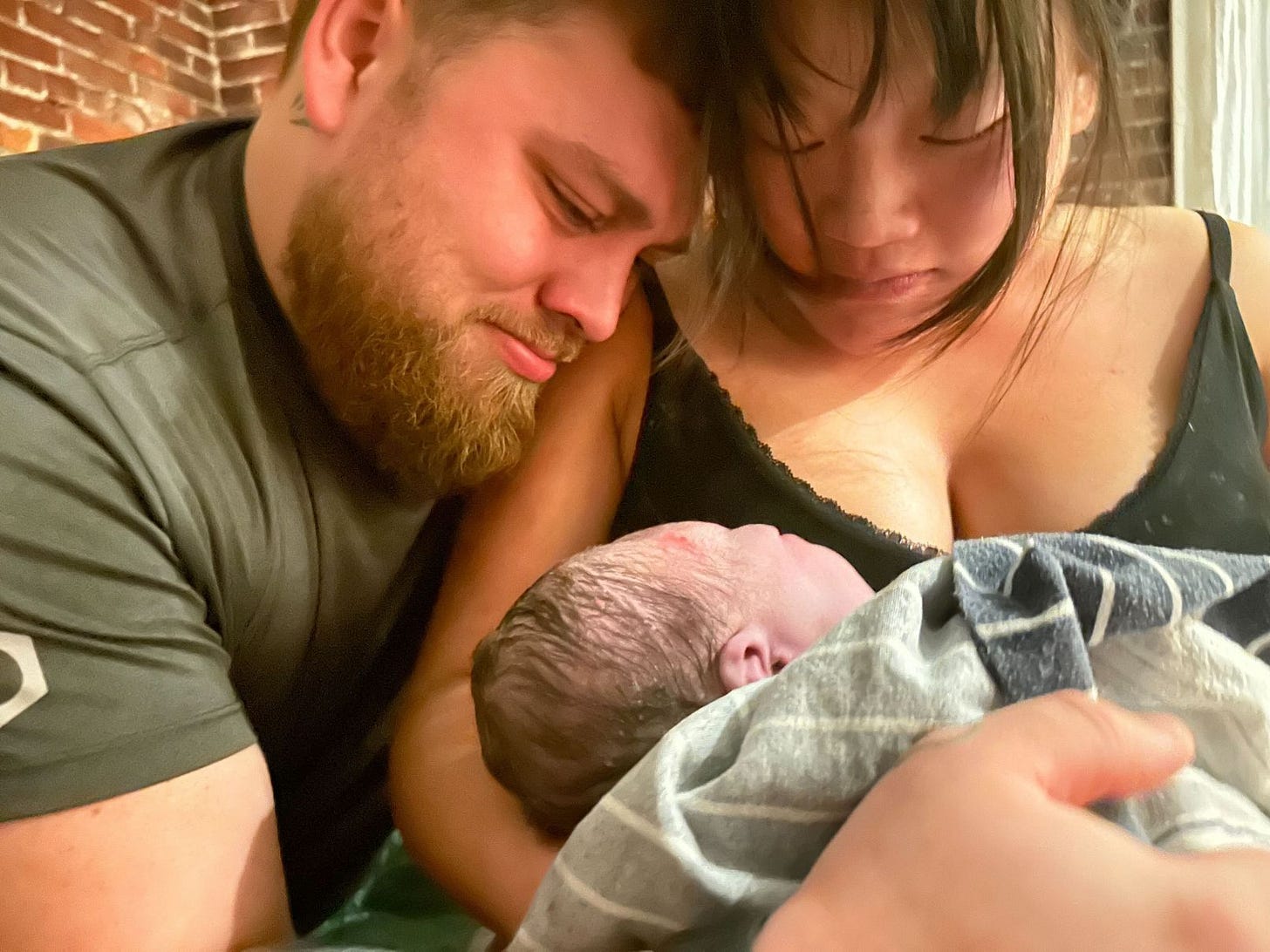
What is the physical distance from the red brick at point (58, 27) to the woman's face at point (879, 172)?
2.74 metres

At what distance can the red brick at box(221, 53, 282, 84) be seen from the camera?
3.41 m

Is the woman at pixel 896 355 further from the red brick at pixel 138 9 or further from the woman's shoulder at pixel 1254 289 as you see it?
the red brick at pixel 138 9

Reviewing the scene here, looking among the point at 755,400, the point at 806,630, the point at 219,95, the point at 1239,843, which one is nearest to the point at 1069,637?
the point at 1239,843

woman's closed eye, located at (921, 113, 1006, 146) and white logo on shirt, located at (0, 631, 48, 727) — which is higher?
woman's closed eye, located at (921, 113, 1006, 146)

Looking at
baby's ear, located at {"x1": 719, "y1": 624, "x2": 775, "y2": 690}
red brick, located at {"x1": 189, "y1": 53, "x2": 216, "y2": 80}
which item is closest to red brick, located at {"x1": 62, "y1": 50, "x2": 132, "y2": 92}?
red brick, located at {"x1": 189, "y1": 53, "x2": 216, "y2": 80}

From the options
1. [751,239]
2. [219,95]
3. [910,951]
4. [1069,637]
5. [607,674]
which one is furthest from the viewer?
[219,95]

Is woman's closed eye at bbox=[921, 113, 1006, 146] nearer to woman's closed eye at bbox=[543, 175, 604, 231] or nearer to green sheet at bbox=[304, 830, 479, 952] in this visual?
woman's closed eye at bbox=[543, 175, 604, 231]

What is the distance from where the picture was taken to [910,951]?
0.44 meters

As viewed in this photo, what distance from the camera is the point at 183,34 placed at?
3266 mm

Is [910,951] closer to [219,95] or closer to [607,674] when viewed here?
[607,674]

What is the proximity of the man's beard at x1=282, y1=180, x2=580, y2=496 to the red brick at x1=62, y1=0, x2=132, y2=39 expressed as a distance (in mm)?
2581

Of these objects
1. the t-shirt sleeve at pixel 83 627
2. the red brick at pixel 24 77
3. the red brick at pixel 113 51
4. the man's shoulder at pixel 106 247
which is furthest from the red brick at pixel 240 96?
the t-shirt sleeve at pixel 83 627

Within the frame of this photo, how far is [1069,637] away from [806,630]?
0.25 m

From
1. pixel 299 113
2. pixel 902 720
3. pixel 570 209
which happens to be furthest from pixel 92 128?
pixel 902 720
